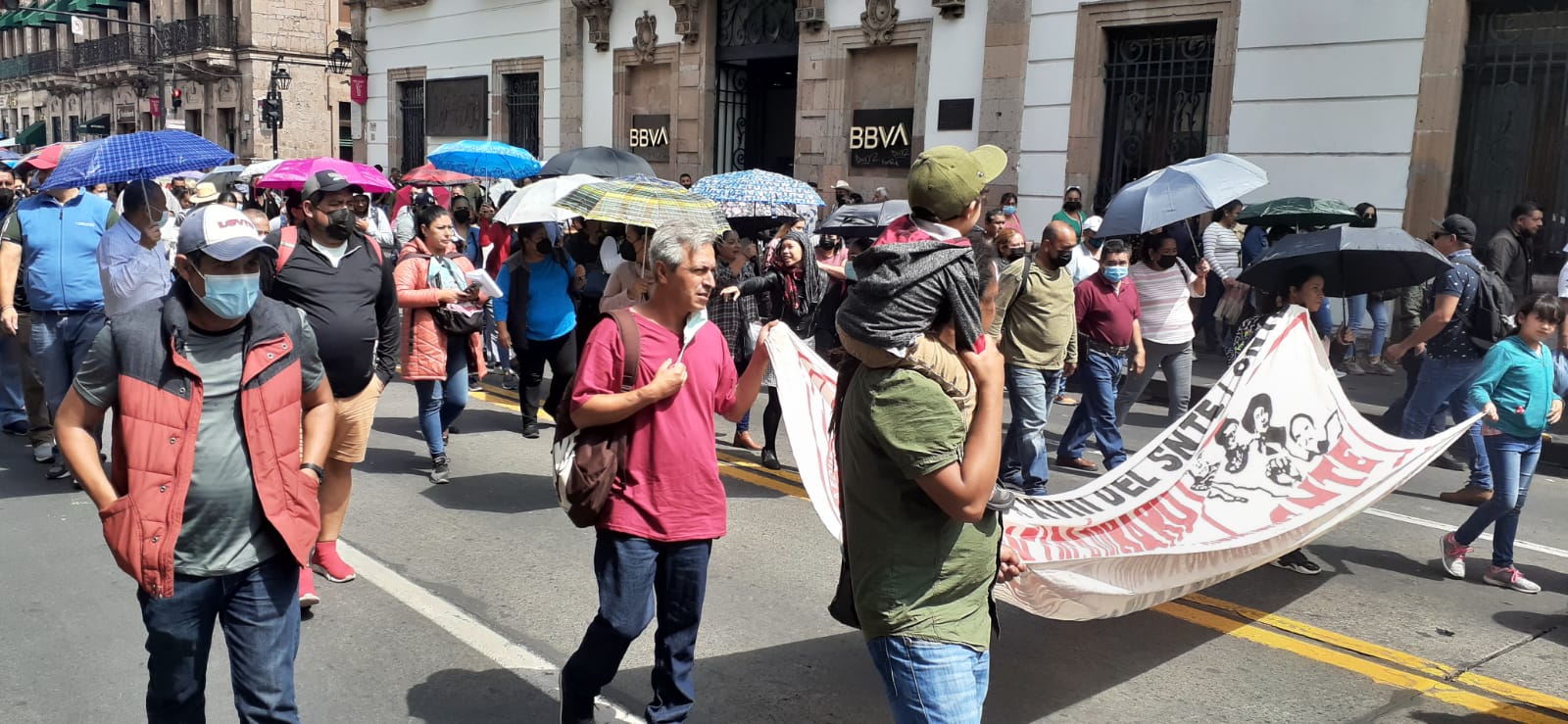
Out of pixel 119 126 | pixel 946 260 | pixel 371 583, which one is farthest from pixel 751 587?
pixel 119 126

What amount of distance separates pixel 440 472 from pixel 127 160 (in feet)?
7.88

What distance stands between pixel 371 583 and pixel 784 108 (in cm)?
1741

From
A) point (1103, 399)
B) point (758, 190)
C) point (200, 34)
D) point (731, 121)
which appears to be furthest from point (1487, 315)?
point (200, 34)

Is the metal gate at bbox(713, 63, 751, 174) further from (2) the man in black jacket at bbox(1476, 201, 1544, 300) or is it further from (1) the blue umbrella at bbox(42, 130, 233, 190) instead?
(1) the blue umbrella at bbox(42, 130, 233, 190)

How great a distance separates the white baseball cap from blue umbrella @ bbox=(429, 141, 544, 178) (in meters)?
11.4

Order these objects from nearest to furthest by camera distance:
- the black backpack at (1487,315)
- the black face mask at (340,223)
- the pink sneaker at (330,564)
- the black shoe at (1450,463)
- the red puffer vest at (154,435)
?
the red puffer vest at (154,435), the black face mask at (340,223), the pink sneaker at (330,564), the black backpack at (1487,315), the black shoe at (1450,463)

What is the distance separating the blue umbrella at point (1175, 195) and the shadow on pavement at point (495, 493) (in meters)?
4.20

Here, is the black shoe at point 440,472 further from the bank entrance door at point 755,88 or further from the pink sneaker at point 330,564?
the bank entrance door at point 755,88

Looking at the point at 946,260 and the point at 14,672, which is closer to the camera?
the point at 946,260

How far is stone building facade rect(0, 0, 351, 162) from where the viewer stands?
135 ft

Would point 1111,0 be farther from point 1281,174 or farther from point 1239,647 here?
point 1239,647

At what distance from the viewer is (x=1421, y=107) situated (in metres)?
12.4

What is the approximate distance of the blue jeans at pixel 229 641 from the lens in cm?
293

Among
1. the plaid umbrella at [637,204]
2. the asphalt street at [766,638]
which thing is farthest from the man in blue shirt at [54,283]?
the plaid umbrella at [637,204]
